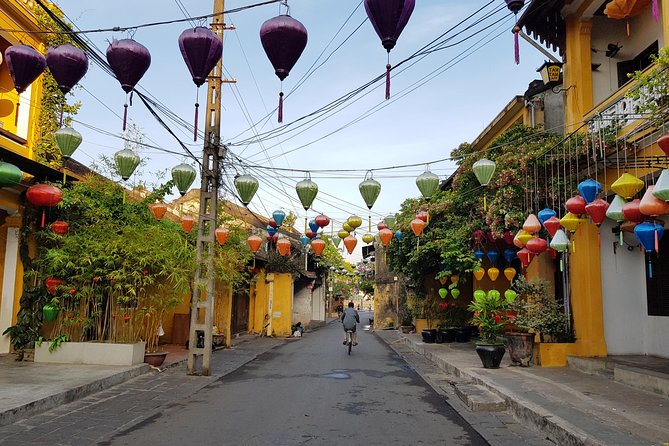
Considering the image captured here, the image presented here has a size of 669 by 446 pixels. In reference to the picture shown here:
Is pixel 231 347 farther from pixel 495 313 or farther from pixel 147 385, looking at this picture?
pixel 495 313

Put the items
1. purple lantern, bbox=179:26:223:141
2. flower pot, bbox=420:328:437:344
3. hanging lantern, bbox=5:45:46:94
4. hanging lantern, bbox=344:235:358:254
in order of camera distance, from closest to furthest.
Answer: purple lantern, bbox=179:26:223:141
hanging lantern, bbox=5:45:46:94
hanging lantern, bbox=344:235:358:254
flower pot, bbox=420:328:437:344

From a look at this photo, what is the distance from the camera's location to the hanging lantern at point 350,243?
50.0 ft

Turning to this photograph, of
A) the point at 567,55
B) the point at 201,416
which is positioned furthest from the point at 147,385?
the point at 567,55

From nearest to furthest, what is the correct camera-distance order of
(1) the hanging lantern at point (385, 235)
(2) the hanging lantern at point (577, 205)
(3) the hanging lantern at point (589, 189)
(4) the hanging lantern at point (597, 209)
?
(4) the hanging lantern at point (597, 209) < (3) the hanging lantern at point (589, 189) < (2) the hanging lantern at point (577, 205) < (1) the hanging lantern at point (385, 235)

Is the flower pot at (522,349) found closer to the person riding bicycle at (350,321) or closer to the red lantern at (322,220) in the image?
the red lantern at (322,220)

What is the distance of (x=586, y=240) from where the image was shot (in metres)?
12.2

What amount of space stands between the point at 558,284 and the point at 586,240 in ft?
7.64

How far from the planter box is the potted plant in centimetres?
791

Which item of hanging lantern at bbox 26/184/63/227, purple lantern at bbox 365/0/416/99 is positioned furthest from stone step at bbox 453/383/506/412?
hanging lantern at bbox 26/184/63/227

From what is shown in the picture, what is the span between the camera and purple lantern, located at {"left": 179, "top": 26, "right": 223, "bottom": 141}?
691cm

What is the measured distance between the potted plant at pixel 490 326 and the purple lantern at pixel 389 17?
27.6 ft

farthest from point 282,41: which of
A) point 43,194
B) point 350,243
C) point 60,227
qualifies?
point 350,243

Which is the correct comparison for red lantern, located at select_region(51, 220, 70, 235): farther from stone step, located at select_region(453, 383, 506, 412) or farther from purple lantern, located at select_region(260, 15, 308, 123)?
stone step, located at select_region(453, 383, 506, 412)

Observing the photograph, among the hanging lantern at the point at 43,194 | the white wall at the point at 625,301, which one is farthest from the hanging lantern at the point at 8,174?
the white wall at the point at 625,301
